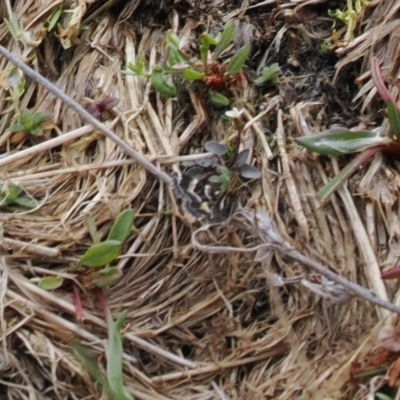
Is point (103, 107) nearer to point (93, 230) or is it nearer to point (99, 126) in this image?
point (99, 126)

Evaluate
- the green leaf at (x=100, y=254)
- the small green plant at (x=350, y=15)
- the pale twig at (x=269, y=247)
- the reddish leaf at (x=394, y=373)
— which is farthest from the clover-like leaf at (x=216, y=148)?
the reddish leaf at (x=394, y=373)

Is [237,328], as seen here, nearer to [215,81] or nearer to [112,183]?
[112,183]

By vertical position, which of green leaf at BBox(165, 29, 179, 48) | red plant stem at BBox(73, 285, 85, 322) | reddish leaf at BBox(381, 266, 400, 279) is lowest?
reddish leaf at BBox(381, 266, 400, 279)

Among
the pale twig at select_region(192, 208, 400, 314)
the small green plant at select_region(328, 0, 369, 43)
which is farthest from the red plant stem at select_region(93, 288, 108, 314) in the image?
the small green plant at select_region(328, 0, 369, 43)

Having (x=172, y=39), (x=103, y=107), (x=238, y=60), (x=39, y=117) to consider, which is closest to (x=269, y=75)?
(x=238, y=60)

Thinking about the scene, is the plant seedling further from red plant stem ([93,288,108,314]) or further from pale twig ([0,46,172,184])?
red plant stem ([93,288,108,314])
